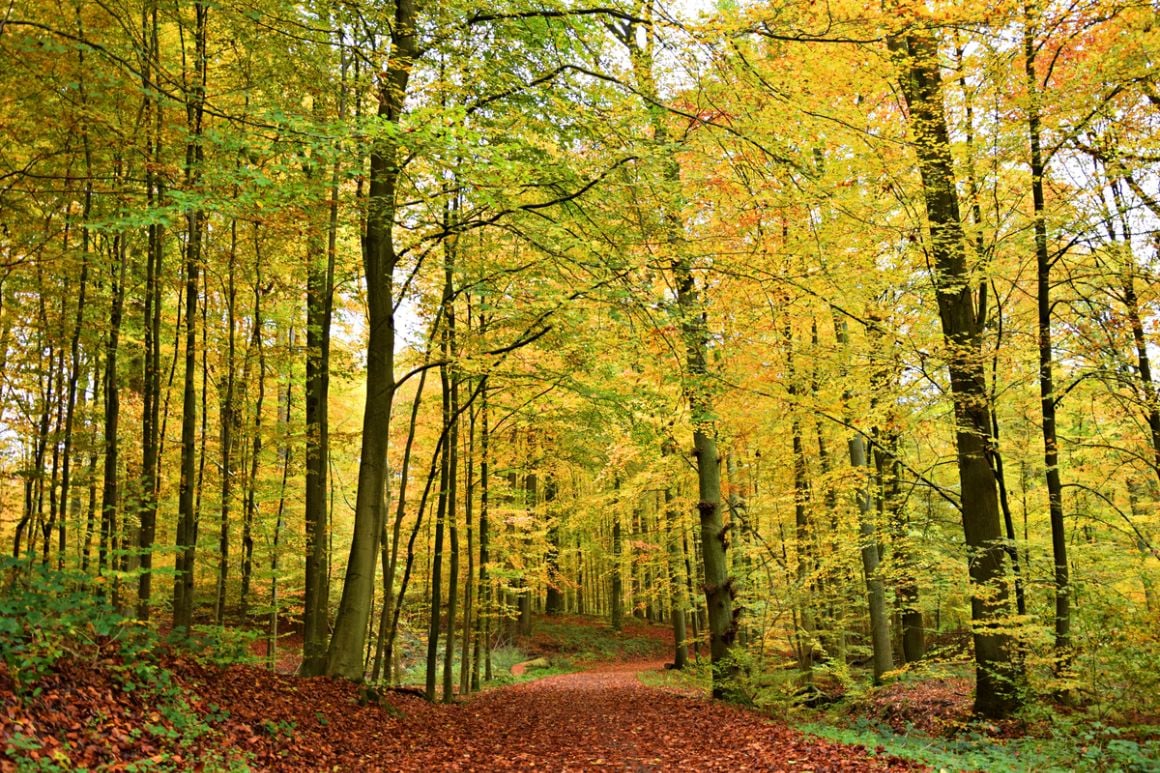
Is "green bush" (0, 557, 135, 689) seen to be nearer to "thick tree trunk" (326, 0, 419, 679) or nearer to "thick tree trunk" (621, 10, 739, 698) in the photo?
"thick tree trunk" (326, 0, 419, 679)

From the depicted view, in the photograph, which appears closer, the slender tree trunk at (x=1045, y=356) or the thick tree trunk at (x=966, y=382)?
the thick tree trunk at (x=966, y=382)

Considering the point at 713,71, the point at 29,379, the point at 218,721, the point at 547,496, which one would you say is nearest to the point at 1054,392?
the point at 713,71

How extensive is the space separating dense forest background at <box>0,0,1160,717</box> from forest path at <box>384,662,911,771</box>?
1.68 meters

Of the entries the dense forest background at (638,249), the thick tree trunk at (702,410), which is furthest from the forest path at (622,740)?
the dense forest background at (638,249)

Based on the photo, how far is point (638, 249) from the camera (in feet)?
30.5

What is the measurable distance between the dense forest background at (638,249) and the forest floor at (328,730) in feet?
3.81

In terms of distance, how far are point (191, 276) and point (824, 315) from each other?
9990 millimetres

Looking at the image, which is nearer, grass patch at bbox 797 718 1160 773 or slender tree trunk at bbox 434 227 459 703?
grass patch at bbox 797 718 1160 773

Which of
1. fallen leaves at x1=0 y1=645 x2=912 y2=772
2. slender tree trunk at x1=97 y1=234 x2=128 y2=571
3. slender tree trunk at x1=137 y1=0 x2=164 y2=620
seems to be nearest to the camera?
fallen leaves at x1=0 y1=645 x2=912 y2=772

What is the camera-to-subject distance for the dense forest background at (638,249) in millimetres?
6746

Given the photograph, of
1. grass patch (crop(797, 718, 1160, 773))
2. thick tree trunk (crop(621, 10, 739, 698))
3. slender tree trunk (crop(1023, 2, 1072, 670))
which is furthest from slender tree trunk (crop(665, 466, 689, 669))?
grass patch (crop(797, 718, 1160, 773))

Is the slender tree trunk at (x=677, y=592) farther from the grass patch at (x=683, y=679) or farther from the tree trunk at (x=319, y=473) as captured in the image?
the tree trunk at (x=319, y=473)

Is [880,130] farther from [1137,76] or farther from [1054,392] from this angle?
[1054,392]

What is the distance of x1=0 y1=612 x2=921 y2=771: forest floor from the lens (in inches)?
166
